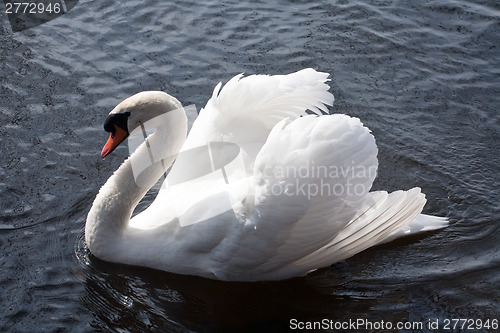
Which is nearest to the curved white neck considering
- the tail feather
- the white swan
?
the white swan

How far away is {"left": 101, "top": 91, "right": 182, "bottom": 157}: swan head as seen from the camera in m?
6.34

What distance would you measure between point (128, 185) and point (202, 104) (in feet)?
9.00

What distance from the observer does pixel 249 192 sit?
19.5 ft

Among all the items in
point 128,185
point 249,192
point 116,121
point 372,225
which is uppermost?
point 116,121

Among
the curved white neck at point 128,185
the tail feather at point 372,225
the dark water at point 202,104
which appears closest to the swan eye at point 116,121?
the curved white neck at point 128,185

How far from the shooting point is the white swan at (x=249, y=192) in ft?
19.2

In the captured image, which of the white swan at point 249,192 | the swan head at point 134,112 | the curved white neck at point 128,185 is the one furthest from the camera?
the curved white neck at point 128,185

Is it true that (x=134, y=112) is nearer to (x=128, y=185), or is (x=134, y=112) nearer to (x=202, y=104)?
(x=128, y=185)

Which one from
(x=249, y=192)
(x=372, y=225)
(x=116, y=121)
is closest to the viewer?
(x=249, y=192)

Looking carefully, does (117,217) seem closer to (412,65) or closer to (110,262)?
(110,262)

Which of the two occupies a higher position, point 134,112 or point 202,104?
point 134,112

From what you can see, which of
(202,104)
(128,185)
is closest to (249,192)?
(128,185)

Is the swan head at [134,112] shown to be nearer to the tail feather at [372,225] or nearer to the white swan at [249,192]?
the white swan at [249,192]

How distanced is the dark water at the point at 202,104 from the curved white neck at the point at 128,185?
0.33 meters
